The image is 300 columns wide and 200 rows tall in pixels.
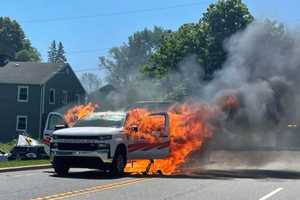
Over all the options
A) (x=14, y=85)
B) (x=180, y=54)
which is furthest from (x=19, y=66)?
(x=180, y=54)

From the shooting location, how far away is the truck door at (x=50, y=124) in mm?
19953

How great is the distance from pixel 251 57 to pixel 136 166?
6994 millimetres

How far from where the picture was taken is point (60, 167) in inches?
698

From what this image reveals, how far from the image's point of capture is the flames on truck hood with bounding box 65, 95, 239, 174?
60.7 feet

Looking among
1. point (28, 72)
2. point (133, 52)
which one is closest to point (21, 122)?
point (28, 72)

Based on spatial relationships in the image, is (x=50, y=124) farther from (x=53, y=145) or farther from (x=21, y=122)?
(x=21, y=122)

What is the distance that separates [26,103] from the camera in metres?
57.0

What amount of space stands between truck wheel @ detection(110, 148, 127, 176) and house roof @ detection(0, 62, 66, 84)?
40.2 m

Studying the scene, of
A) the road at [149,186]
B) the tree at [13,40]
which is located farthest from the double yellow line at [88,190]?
the tree at [13,40]

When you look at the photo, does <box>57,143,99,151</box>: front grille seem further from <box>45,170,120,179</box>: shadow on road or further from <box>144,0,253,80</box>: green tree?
<box>144,0,253,80</box>: green tree

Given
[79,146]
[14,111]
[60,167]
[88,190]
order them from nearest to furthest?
[88,190]
[79,146]
[60,167]
[14,111]

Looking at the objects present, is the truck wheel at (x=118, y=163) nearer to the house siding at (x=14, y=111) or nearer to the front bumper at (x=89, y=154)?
A: the front bumper at (x=89, y=154)

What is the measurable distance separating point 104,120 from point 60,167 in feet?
6.16

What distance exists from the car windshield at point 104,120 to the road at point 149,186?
4.79 ft
